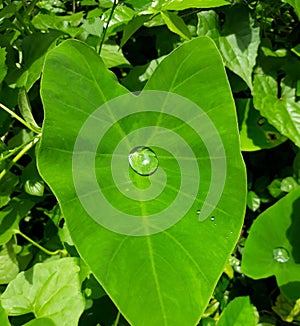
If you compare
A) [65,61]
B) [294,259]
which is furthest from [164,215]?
[294,259]

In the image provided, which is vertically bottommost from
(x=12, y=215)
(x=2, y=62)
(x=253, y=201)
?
(x=253, y=201)

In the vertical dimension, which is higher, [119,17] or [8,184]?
[119,17]

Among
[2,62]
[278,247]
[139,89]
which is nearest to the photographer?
[2,62]

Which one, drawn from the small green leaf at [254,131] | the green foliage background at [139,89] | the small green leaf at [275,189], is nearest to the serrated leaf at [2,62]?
the green foliage background at [139,89]

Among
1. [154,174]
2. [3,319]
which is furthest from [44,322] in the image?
[154,174]

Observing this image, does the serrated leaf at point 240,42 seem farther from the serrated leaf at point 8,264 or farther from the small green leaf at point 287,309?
the serrated leaf at point 8,264

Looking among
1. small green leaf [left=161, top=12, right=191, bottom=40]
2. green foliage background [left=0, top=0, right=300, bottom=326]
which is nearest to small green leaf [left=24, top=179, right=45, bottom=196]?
green foliage background [left=0, top=0, right=300, bottom=326]

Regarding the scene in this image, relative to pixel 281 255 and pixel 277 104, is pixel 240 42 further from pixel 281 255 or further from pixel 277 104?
pixel 281 255

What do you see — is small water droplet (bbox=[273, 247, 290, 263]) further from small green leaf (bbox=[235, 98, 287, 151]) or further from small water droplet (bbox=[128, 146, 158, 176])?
small water droplet (bbox=[128, 146, 158, 176])
